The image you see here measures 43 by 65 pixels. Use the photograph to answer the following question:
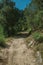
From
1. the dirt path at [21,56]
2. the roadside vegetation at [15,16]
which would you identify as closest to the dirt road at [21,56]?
the dirt path at [21,56]

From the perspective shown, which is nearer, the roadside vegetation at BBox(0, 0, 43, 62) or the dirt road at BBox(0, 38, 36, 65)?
the dirt road at BBox(0, 38, 36, 65)

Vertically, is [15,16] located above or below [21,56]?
above

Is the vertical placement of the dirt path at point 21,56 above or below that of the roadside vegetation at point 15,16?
below

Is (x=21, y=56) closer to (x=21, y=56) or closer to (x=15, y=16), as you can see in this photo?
(x=21, y=56)

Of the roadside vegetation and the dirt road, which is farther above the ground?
the roadside vegetation

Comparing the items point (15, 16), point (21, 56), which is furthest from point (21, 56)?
point (15, 16)

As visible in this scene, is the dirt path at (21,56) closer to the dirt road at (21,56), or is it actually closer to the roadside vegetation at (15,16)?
the dirt road at (21,56)

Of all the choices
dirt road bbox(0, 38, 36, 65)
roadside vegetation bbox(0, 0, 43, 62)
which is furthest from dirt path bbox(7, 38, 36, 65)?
roadside vegetation bbox(0, 0, 43, 62)

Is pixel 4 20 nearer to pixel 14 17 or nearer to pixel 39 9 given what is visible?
pixel 14 17

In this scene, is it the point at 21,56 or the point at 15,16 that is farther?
the point at 15,16

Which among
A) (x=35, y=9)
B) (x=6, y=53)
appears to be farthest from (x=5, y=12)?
(x=6, y=53)

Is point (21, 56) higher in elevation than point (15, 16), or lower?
lower

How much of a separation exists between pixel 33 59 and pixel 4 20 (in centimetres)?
1096

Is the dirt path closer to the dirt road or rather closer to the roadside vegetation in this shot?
the dirt road
